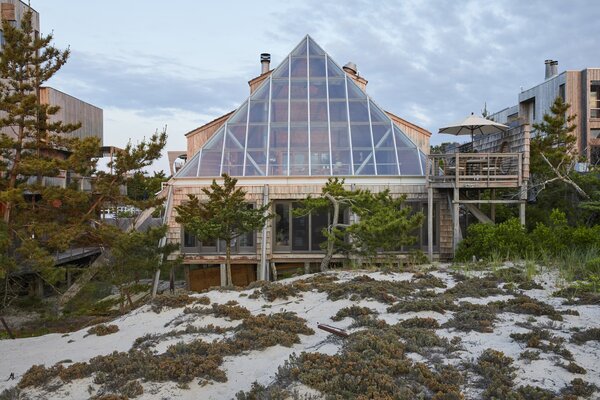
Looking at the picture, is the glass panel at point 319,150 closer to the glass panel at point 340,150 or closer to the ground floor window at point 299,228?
the glass panel at point 340,150

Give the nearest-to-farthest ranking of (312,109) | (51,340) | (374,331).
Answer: (374,331) → (51,340) → (312,109)

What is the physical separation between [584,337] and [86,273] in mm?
11631

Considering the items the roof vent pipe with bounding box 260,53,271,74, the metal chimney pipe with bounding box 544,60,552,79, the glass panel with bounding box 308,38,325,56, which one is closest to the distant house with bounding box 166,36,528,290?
the glass panel with bounding box 308,38,325,56

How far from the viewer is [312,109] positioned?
17422mm

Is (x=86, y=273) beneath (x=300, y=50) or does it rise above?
beneath

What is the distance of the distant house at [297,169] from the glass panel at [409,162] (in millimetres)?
30

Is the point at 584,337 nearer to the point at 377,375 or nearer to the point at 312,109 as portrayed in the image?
the point at 377,375

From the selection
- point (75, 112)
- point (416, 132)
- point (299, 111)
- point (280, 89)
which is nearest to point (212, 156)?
point (299, 111)

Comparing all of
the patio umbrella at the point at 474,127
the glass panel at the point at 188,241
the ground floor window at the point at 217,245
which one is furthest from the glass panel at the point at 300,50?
the glass panel at the point at 188,241

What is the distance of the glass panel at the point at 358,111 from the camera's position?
1720 cm

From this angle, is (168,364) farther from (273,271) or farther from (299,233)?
(299,233)

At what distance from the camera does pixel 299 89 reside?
1780 centimetres

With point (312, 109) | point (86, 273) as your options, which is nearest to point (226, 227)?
point (86, 273)

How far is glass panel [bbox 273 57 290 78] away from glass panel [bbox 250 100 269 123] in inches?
48.9
